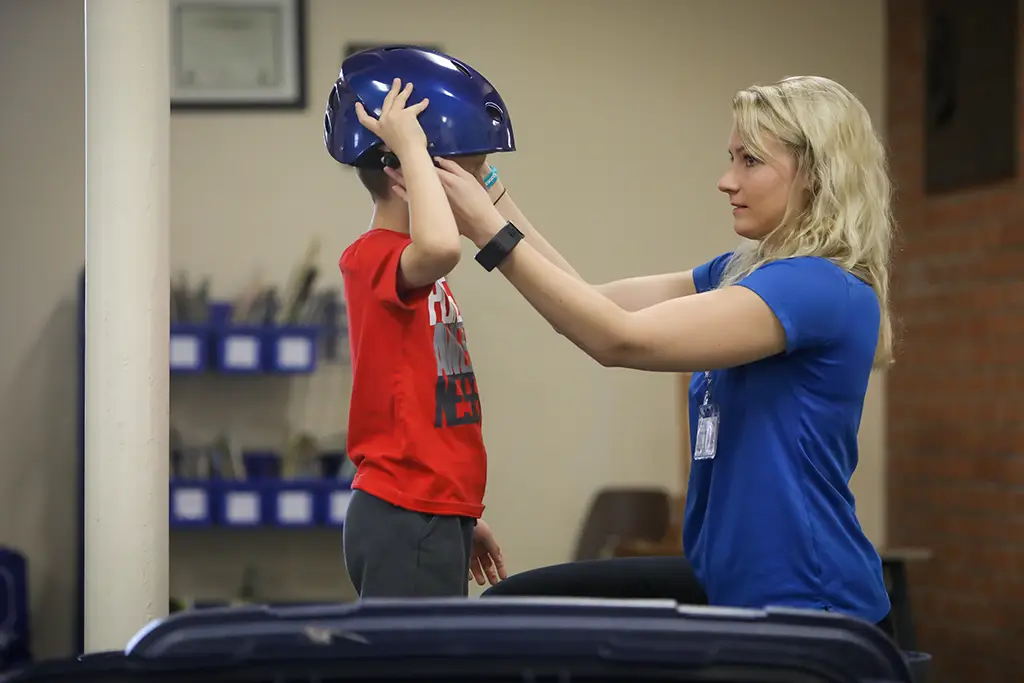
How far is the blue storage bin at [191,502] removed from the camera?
4.01 meters

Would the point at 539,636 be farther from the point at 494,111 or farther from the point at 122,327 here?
the point at 122,327

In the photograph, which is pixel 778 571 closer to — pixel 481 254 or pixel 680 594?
pixel 680 594

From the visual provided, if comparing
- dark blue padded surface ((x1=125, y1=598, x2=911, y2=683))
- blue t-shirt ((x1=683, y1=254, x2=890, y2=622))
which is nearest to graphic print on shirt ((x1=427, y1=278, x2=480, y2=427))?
blue t-shirt ((x1=683, y1=254, x2=890, y2=622))

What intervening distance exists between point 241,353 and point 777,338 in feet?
9.32

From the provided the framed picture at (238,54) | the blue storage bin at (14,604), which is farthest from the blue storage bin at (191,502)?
the framed picture at (238,54)

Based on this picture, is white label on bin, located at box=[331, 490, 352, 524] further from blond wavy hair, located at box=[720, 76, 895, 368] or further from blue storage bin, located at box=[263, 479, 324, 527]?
blond wavy hair, located at box=[720, 76, 895, 368]

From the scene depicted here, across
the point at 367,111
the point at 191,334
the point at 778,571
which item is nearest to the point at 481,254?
the point at 367,111

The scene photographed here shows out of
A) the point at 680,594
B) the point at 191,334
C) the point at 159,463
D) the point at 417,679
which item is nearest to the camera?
the point at 417,679

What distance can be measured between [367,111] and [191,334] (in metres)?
2.54

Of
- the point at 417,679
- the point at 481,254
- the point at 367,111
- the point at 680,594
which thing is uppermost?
the point at 367,111

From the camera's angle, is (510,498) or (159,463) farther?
(510,498)

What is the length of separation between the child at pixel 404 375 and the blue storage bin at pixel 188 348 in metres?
2.42

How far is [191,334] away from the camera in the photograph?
405 centimetres

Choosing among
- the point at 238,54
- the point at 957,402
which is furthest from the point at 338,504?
the point at 957,402
